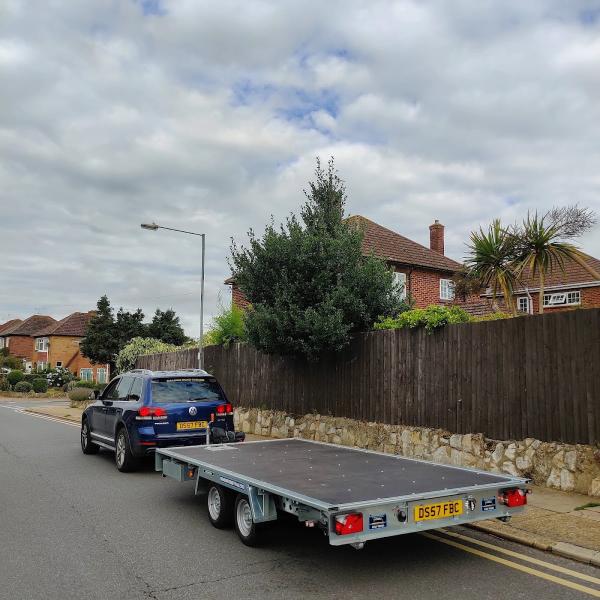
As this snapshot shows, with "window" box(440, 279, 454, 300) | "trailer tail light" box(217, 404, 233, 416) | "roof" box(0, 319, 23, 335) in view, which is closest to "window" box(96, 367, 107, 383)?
"roof" box(0, 319, 23, 335)

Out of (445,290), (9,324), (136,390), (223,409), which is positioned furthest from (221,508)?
(9,324)

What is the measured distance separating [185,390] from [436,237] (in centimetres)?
2426

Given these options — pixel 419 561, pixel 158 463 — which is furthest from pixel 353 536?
pixel 158 463

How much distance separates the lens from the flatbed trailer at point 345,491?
4.95 m

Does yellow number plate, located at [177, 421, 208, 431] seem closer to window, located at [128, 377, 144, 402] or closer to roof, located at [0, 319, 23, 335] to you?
window, located at [128, 377, 144, 402]

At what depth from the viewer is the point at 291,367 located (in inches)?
583

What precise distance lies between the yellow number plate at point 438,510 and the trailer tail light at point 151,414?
606cm

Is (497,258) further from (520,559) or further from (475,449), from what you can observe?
(520,559)

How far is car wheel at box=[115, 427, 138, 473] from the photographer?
10.4 m

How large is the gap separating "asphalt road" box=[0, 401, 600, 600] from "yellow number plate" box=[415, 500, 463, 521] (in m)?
0.49

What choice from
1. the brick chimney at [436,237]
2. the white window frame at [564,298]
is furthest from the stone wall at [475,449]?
the brick chimney at [436,237]

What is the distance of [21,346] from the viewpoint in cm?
8012

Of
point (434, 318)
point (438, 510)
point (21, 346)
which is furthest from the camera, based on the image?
point (21, 346)

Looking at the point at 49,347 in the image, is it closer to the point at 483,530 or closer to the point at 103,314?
the point at 103,314
